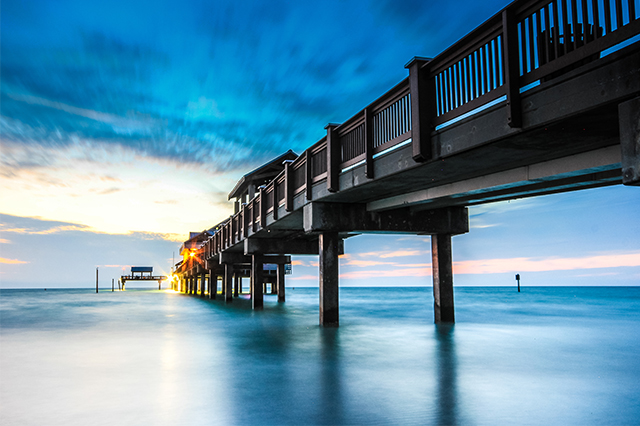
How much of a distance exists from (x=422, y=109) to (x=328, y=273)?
31.0 feet

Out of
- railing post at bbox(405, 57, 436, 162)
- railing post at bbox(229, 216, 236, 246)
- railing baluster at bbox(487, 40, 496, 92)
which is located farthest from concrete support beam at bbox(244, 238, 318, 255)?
railing baluster at bbox(487, 40, 496, 92)

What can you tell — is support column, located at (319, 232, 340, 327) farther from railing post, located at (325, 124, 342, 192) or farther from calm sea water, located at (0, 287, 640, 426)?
railing post, located at (325, 124, 342, 192)

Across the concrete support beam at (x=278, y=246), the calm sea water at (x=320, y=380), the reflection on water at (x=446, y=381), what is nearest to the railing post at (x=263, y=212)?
the concrete support beam at (x=278, y=246)

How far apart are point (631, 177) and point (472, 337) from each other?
35.6 feet

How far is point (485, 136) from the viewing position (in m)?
8.09

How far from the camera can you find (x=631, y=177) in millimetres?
5957

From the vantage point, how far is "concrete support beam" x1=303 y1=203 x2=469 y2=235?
16.6 meters

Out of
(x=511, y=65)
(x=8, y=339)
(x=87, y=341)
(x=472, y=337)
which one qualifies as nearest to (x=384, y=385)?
(x=511, y=65)

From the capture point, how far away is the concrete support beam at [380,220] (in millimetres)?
16594

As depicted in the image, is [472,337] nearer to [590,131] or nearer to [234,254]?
[590,131]

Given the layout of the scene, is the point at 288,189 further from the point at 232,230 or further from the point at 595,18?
the point at 232,230

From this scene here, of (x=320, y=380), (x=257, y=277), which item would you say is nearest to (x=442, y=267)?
(x=320, y=380)

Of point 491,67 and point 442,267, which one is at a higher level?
point 491,67

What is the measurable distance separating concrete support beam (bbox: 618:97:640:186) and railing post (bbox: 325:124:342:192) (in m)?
8.66
